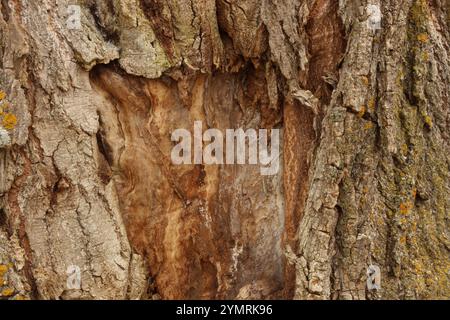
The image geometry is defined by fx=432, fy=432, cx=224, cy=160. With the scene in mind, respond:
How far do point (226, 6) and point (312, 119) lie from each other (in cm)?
107

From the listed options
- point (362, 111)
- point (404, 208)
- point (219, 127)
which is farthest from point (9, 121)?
point (404, 208)

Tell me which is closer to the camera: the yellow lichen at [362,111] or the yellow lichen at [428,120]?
the yellow lichen at [362,111]

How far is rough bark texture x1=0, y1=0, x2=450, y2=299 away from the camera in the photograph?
9.91 feet

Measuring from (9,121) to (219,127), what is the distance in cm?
154

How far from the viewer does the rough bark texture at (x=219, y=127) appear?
119 inches

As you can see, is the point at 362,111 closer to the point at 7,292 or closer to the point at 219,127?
the point at 219,127

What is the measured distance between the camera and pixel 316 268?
118 inches

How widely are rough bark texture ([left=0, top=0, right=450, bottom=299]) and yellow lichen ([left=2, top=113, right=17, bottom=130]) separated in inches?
0.6

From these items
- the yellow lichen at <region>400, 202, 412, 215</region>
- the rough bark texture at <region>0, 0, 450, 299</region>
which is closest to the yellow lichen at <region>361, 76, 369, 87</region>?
the rough bark texture at <region>0, 0, 450, 299</region>

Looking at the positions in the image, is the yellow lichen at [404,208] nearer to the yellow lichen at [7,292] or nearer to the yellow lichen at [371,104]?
the yellow lichen at [371,104]

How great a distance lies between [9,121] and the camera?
2996mm

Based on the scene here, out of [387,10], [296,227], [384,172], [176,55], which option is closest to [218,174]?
[296,227]

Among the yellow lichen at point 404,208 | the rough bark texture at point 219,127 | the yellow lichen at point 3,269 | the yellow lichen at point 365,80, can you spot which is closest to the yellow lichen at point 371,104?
the rough bark texture at point 219,127

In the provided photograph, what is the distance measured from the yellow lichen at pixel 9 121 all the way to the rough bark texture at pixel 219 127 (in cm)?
1
